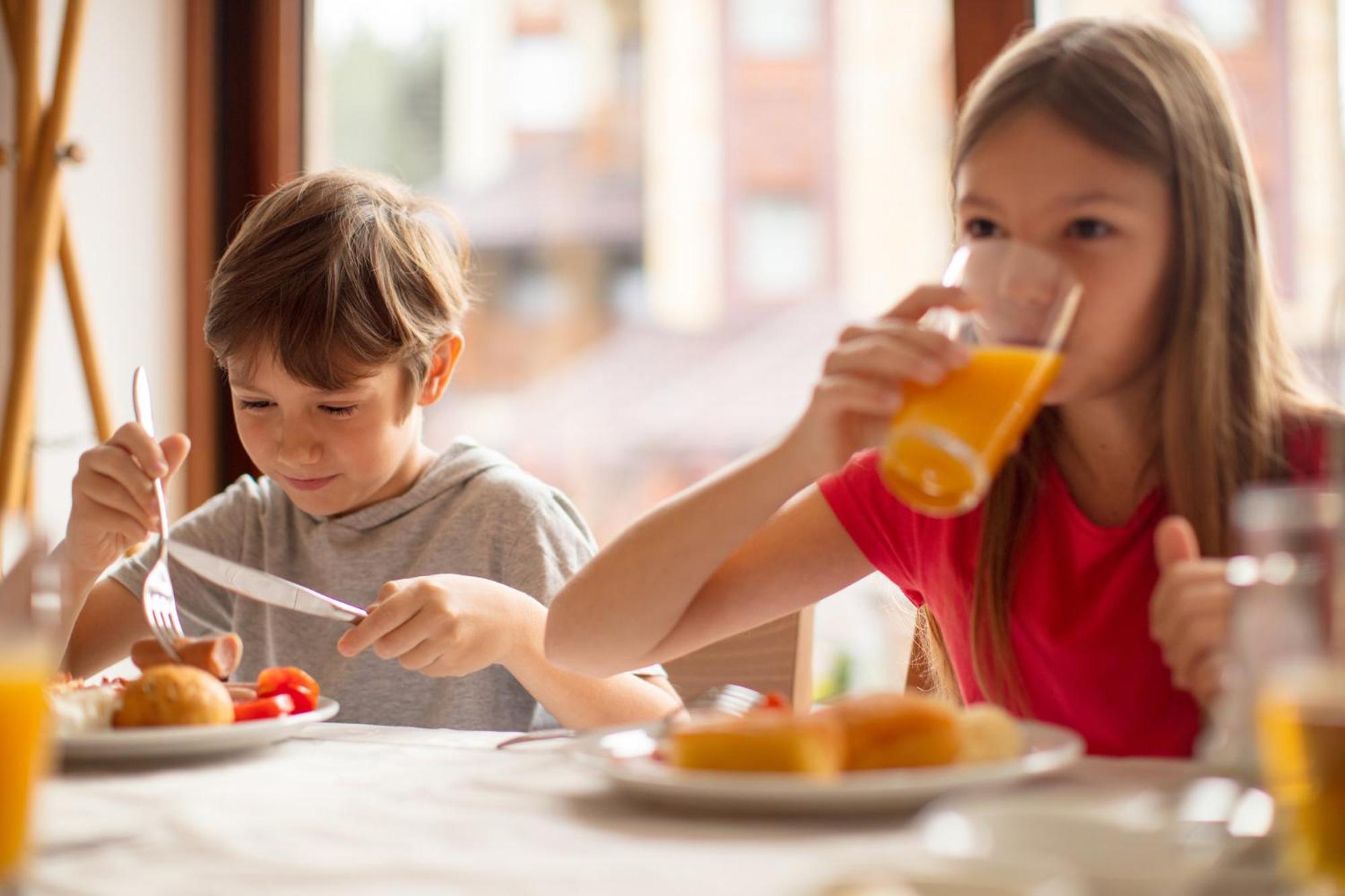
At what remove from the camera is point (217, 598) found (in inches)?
68.7

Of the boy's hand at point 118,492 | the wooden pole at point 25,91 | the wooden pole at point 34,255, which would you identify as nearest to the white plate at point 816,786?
the boy's hand at point 118,492

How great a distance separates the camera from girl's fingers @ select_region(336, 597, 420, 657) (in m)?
1.13

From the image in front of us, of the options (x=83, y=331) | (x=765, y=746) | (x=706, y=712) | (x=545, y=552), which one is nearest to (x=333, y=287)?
(x=545, y=552)

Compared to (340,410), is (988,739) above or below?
below

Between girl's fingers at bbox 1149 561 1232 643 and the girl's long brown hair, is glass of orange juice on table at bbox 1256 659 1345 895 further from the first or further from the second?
the girl's long brown hair

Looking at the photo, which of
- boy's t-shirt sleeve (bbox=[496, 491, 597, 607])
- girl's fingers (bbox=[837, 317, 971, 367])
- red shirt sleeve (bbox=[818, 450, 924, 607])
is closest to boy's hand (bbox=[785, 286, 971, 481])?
girl's fingers (bbox=[837, 317, 971, 367])

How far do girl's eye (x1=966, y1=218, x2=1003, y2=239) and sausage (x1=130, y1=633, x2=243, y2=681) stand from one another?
2.20 ft

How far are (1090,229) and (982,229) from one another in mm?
83

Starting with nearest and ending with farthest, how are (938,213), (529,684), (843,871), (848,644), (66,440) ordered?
1. (843,871)
2. (529,684)
3. (66,440)
4. (938,213)
5. (848,644)

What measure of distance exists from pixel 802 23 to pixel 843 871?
97.7 inches

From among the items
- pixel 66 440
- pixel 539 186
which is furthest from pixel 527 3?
pixel 66 440

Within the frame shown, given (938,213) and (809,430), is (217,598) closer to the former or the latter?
(809,430)

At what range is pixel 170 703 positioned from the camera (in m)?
0.98

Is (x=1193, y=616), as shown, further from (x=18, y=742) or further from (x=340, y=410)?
(x=340, y=410)
